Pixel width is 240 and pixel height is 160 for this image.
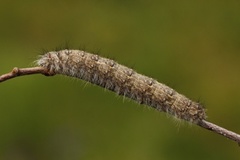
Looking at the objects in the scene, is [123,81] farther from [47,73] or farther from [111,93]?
[111,93]

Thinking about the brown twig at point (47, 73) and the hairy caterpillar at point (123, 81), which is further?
the hairy caterpillar at point (123, 81)

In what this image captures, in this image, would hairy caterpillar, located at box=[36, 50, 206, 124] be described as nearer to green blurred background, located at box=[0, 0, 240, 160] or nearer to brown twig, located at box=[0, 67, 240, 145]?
brown twig, located at box=[0, 67, 240, 145]

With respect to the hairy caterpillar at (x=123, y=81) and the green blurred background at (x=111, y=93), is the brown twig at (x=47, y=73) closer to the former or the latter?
the hairy caterpillar at (x=123, y=81)

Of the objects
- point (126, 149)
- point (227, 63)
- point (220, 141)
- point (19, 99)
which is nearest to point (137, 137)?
point (126, 149)

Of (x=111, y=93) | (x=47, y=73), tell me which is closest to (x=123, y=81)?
(x=47, y=73)

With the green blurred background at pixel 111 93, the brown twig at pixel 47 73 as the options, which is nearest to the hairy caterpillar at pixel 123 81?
the brown twig at pixel 47 73

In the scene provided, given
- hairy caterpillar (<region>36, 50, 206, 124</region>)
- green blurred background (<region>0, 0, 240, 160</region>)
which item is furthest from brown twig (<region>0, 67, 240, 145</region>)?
green blurred background (<region>0, 0, 240, 160</region>)
